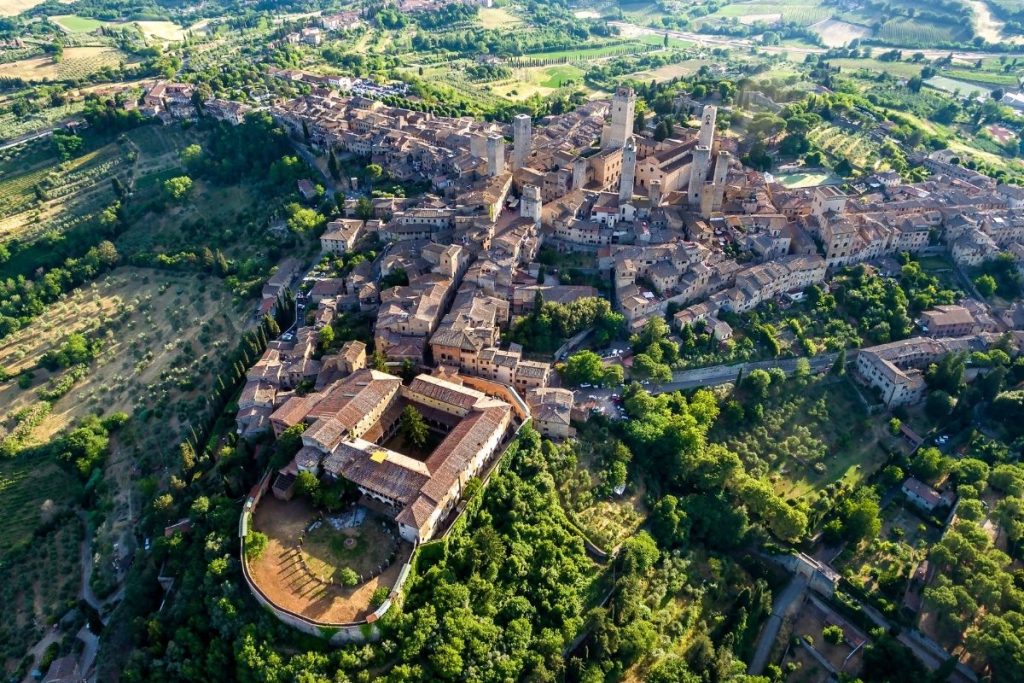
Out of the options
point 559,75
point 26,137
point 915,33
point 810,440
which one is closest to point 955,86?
point 915,33

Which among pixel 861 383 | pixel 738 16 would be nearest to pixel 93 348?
pixel 861 383

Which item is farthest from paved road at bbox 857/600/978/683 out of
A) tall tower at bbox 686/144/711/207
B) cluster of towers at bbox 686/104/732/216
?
tall tower at bbox 686/144/711/207

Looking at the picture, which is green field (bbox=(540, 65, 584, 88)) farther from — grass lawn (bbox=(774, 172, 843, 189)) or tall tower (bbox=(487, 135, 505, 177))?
tall tower (bbox=(487, 135, 505, 177))

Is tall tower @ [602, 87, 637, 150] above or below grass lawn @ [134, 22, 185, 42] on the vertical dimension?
above

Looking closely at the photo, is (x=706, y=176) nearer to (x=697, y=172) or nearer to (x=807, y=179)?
(x=697, y=172)

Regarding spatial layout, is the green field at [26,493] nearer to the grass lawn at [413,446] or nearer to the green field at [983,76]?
the grass lawn at [413,446]

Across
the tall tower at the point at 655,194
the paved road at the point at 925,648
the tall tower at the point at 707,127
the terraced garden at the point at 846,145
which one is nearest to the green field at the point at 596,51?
the terraced garden at the point at 846,145
